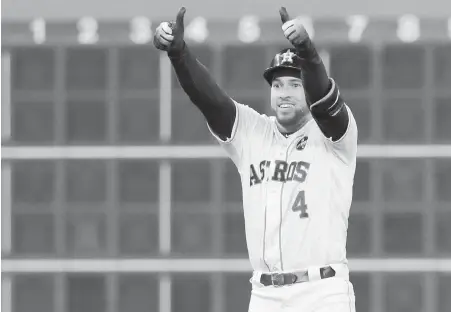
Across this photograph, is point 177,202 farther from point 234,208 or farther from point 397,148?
point 397,148

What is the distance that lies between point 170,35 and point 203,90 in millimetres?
283

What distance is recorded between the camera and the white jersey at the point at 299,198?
18.9 ft

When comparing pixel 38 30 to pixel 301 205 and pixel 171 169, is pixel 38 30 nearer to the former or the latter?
pixel 171 169

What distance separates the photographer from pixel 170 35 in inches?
225

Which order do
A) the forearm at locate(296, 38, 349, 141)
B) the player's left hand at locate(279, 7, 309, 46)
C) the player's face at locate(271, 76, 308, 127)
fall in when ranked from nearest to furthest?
1. the player's left hand at locate(279, 7, 309, 46)
2. the forearm at locate(296, 38, 349, 141)
3. the player's face at locate(271, 76, 308, 127)

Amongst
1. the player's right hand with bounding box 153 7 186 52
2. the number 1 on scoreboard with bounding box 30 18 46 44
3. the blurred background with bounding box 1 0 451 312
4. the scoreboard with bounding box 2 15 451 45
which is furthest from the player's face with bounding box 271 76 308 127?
the number 1 on scoreboard with bounding box 30 18 46 44

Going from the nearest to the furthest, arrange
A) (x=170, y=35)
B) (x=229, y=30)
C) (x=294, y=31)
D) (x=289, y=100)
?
1. (x=294, y=31)
2. (x=170, y=35)
3. (x=289, y=100)
4. (x=229, y=30)

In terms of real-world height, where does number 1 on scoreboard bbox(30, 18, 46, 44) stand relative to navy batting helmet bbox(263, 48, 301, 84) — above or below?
above

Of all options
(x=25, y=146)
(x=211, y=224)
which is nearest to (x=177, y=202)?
(x=211, y=224)

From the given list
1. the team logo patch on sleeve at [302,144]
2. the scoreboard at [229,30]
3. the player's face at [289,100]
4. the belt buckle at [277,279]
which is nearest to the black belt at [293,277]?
the belt buckle at [277,279]

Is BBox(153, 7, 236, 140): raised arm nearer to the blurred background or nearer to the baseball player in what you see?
the baseball player

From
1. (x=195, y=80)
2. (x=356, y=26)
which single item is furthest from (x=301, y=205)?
(x=356, y=26)

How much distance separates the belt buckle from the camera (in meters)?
5.76

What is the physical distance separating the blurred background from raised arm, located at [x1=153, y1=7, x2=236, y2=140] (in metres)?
4.50
